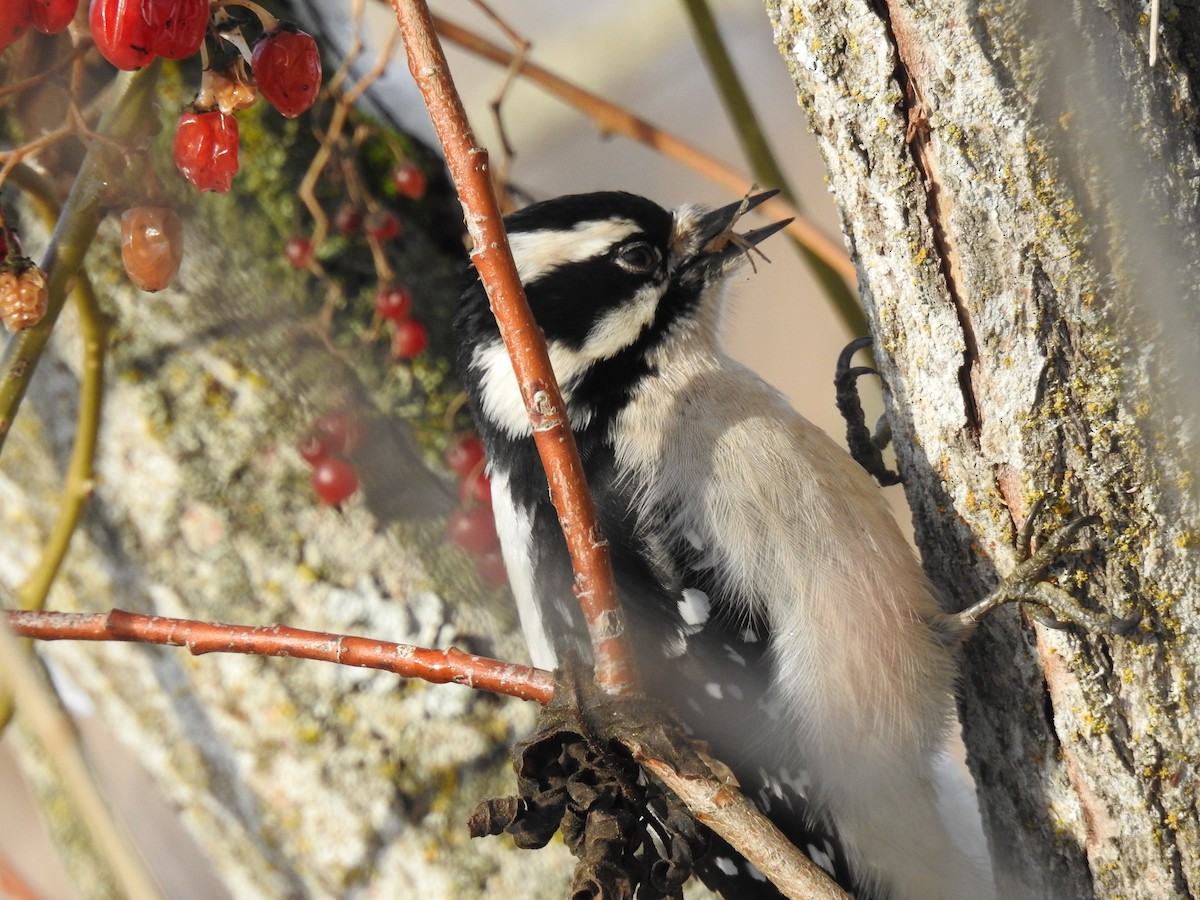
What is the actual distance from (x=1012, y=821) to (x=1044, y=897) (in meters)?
0.12

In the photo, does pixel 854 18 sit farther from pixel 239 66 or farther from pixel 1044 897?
pixel 1044 897

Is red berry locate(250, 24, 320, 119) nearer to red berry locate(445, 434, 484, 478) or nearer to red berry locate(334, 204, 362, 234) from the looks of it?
red berry locate(334, 204, 362, 234)

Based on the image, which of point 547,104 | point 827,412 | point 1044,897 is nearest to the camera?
point 1044,897

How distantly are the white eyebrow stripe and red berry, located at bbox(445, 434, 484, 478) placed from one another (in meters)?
0.40

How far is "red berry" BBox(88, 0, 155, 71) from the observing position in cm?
136

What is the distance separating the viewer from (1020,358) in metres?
1.50

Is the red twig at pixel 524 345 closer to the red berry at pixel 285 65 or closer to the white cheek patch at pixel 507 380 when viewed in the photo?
the red berry at pixel 285 65

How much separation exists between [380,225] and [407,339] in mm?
242

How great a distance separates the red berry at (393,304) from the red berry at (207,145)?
0.88m

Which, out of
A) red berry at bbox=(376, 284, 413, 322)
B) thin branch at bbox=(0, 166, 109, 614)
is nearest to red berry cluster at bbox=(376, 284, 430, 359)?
red berry at bbox=(376, 284, 413, 322)

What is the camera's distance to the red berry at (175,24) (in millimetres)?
1360

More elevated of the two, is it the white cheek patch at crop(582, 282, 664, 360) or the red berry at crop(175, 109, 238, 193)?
the red berry at crop(175, 109, 238, 193)

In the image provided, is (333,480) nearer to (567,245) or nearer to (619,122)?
(567,245)

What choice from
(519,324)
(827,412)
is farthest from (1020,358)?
(827,412)
